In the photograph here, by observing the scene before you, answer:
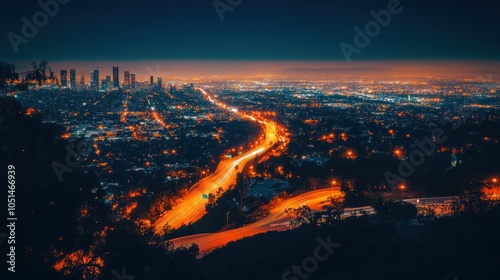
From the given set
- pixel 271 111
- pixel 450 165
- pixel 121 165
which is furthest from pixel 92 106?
pixel 450 165

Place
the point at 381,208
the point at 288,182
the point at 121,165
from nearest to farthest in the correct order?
the point at 381,208
the point at 288,182
the point at 121,165

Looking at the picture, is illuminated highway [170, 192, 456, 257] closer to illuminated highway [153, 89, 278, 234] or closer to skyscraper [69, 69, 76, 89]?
illuminated highway [153, 89, 278, 234]

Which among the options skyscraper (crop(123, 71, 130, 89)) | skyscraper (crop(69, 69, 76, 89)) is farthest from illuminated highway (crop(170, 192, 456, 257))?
skyscraper (crop(123, 71, 130, 89))

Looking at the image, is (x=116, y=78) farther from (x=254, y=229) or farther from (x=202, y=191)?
(x=254, y=229)

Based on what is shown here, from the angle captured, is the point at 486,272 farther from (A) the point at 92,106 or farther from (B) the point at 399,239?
(A) the point at 92,106

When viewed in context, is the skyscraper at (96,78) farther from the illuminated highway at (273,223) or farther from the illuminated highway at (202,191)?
the illuminated highway at (273,223)
